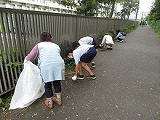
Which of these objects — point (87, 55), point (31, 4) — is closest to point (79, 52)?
point (87, 55)

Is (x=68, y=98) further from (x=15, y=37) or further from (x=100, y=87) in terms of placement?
(x=15, y=37)

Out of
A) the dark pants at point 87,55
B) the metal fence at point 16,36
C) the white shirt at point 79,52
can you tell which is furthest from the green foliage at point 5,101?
the dark pants at point 87,55

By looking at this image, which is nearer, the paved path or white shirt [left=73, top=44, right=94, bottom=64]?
the paved path

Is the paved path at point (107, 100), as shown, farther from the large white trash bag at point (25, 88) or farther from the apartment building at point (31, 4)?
the apartment building at point (31, 4)

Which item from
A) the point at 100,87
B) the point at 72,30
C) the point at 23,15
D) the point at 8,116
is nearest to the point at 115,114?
the point at 100,87

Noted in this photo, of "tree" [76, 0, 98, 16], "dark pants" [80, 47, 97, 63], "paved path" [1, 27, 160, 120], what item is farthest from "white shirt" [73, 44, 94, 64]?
"tree" [76, 0, 98, 16]

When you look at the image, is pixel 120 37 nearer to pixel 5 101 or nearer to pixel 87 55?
pixel 87 55

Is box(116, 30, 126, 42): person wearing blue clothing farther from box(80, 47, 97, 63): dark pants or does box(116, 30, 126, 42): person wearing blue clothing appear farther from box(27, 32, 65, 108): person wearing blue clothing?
box(27, 32, 65, 108): person wearing blue clothing

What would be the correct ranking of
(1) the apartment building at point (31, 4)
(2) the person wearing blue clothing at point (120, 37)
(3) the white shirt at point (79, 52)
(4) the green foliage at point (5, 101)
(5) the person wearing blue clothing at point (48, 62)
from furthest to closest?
1. (1) the apartment building at point (31, 4)
2. (2) the person wearing blue clothing at point (120, 37)
3. (3) the white shirt at point (79, 52)
4. (4) the green foliage at point (5, 101)
5. (5) the person wearing blue clothing at point (48, 62)

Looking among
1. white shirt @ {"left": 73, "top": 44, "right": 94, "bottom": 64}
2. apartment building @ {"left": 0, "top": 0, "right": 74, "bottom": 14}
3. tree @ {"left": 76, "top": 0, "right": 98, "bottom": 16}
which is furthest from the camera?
apartment building @ {"left": 0, "top": 0, "right": 74, "bottom": 14}

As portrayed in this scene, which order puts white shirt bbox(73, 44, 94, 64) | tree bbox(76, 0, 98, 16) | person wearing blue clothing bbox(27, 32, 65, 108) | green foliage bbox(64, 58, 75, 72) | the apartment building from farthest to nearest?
the apartment building, tree bbox(76, 0, 98, 16), green foliage bbox(64, 58, 75, 72), white shirt bbox(73, 44, 94, 64), person wearing blue clothing bbox(27, 32, 65, 108)

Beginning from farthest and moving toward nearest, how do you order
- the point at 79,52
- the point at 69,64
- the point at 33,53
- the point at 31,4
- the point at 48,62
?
the point at 31,4, the point at 69,64, the point at 79,52, the point at 33,53, the point at 48,62

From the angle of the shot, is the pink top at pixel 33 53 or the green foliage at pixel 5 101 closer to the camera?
the pink top at pixel 33 53

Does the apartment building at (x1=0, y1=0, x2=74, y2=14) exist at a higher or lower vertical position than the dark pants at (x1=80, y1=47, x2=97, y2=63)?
higher
